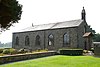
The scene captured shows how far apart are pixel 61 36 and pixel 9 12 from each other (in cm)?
3251

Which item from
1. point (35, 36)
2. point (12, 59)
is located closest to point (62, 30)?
point (35, 36)

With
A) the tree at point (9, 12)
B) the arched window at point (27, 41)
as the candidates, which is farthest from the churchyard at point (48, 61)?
the arched window at point (27, 41)

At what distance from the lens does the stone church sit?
43.2 meters

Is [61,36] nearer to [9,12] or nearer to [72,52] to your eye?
[72,52]

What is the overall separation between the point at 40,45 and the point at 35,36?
3750 millimetres

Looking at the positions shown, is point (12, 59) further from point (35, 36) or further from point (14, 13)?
point (35, 36)

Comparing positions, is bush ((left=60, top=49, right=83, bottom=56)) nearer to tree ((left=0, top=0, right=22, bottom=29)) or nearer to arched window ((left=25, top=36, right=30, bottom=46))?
tree ((left=0, top=0, right=22, bottom=29))

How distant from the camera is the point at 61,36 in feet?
151

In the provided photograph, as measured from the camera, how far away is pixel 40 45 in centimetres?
5081

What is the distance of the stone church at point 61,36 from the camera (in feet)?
142

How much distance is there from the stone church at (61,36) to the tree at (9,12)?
2872cm

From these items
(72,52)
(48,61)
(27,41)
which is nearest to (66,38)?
(72,52)

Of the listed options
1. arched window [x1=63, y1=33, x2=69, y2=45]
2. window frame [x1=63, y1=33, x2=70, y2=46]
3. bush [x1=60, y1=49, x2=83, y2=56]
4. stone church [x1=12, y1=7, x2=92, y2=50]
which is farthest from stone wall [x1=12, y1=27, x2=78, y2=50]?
bush [x1=60, y1=49, x2=83, y2=56]

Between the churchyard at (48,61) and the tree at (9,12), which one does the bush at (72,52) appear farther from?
the tree at (9,12)
